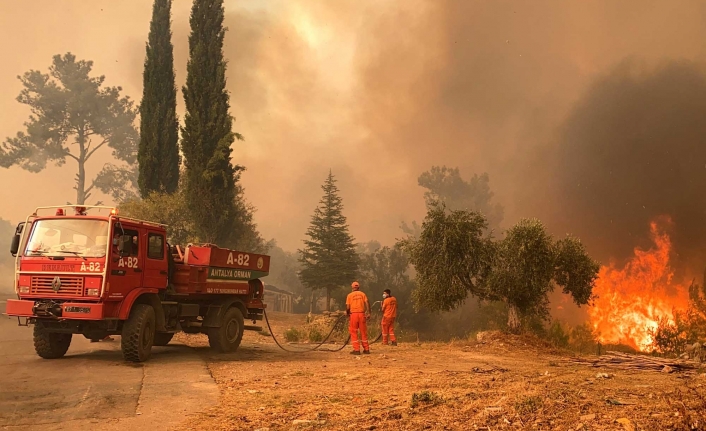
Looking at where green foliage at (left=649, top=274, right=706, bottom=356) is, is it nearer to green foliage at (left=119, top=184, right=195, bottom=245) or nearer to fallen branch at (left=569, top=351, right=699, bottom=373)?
fallen branch at (left=569, top=351, right=699, bottom=373)

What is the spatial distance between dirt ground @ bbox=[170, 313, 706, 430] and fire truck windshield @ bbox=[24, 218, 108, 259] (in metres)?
3.67

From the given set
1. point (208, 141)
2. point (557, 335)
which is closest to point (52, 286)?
point (557, 335)

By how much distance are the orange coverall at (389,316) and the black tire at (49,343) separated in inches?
384

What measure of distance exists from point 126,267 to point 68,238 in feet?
4.43

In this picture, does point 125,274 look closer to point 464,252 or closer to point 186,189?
point 464,252

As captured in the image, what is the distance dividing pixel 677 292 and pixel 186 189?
33559 mm

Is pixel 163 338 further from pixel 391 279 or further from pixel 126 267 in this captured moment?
pixel 391 279

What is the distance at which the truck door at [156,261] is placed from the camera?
12.8 m

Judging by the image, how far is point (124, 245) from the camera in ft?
38.4

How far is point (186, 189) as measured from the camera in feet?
107

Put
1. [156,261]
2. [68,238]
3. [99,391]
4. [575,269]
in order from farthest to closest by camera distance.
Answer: [575,269] < [156,261] < [68,238] < [99,391]

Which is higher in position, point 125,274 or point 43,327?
point 125,274

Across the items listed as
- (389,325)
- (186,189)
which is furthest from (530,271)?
(186,189)

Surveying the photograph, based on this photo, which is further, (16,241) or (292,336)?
(292,336)
